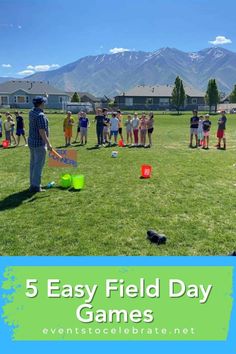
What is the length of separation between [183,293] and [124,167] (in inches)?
393

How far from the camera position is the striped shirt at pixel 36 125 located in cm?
845

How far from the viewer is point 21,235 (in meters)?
6.13

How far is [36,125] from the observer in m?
8.52

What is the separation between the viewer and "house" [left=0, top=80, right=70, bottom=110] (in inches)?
4301

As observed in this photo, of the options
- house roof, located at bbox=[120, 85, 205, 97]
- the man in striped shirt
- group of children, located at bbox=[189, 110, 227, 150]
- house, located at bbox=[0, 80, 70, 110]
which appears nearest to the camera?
the man in striped shirt

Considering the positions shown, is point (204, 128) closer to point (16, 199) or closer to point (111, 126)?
point (111, 126)

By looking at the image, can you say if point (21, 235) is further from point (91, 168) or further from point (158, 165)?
point (158, 165)

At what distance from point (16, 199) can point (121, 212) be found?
2.45 metres

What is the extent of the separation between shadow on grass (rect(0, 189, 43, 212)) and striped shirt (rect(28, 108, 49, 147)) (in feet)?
3.72

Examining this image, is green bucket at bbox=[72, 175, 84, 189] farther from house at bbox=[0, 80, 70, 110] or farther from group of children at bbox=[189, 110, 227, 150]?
house at bbox=[0, 80, 70, 110]

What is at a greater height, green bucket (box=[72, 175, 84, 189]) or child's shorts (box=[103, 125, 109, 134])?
child's shorts (box=[103, 125, 109, 134])

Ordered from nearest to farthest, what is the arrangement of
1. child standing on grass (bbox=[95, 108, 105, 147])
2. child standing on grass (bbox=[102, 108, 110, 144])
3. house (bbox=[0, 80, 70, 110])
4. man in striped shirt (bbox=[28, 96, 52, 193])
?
man in striped shirt (bbox=[28, 96, 52, 193]) < child standing on grass (bbox=[95, 108, 105, 147]) < child standing on grass (bbox=[102, 108, 110, 144]) < house (bbox=[0, 80, 70, 110])

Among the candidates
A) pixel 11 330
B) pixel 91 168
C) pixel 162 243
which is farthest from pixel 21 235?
pixel 91 168

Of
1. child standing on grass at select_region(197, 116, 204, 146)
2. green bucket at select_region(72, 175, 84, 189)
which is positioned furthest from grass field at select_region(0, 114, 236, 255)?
child standing on grass at select_region(197, 116, 204, 146)
